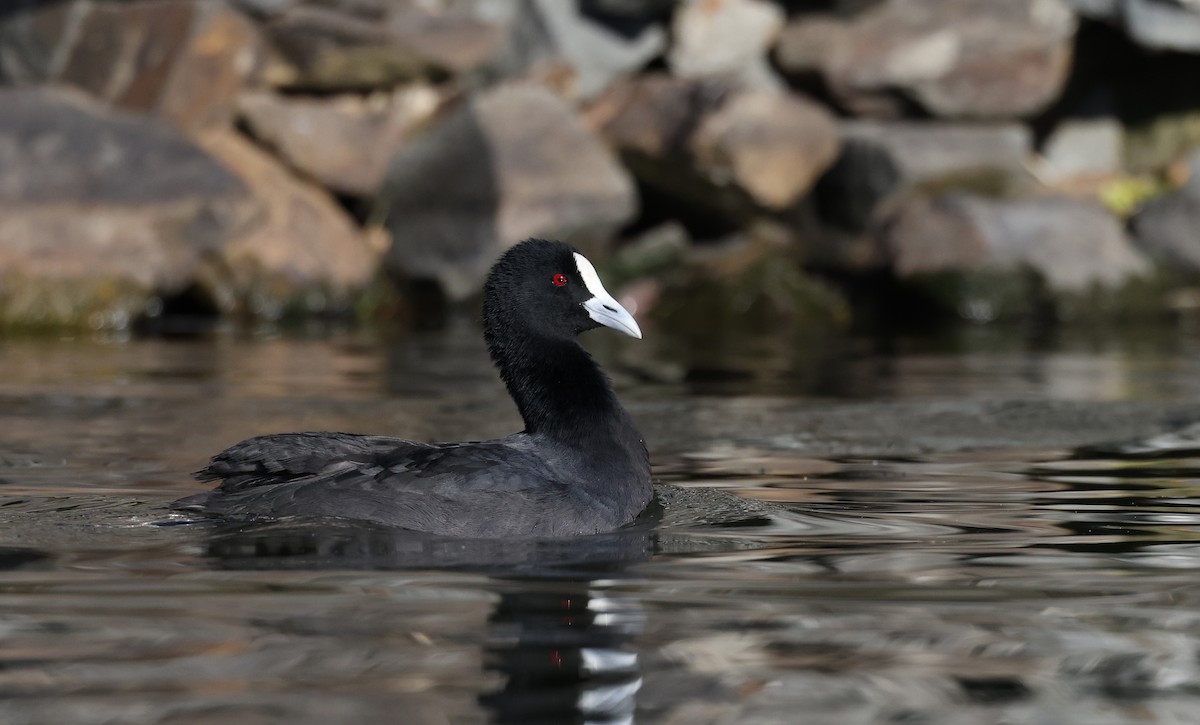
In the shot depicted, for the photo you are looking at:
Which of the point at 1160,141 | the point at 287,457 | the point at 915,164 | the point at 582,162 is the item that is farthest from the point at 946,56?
the point at 287,457

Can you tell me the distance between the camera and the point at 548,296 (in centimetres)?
620

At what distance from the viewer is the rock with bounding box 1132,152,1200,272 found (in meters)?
18.5

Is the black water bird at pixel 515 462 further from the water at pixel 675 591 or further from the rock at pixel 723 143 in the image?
the rock at pixel 723 143

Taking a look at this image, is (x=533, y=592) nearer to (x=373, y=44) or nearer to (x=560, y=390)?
(x=560, y=390)

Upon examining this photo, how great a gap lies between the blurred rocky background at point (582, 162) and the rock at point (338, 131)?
0.11 ft

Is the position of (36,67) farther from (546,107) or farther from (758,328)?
(758,328)

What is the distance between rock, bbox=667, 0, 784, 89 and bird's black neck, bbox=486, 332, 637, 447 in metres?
14.4

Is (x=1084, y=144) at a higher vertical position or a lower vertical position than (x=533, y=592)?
higher

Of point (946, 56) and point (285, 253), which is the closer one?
point (285, 253)

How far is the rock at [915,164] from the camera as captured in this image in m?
18.8

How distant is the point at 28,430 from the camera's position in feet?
27.7

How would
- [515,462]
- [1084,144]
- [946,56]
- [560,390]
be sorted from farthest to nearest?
[1084,144] < [946,56] < [560,390] < [515,462]

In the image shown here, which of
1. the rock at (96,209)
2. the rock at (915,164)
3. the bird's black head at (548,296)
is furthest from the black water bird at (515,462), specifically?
the rock at (915,164)

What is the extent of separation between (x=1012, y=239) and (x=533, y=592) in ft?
46.1
